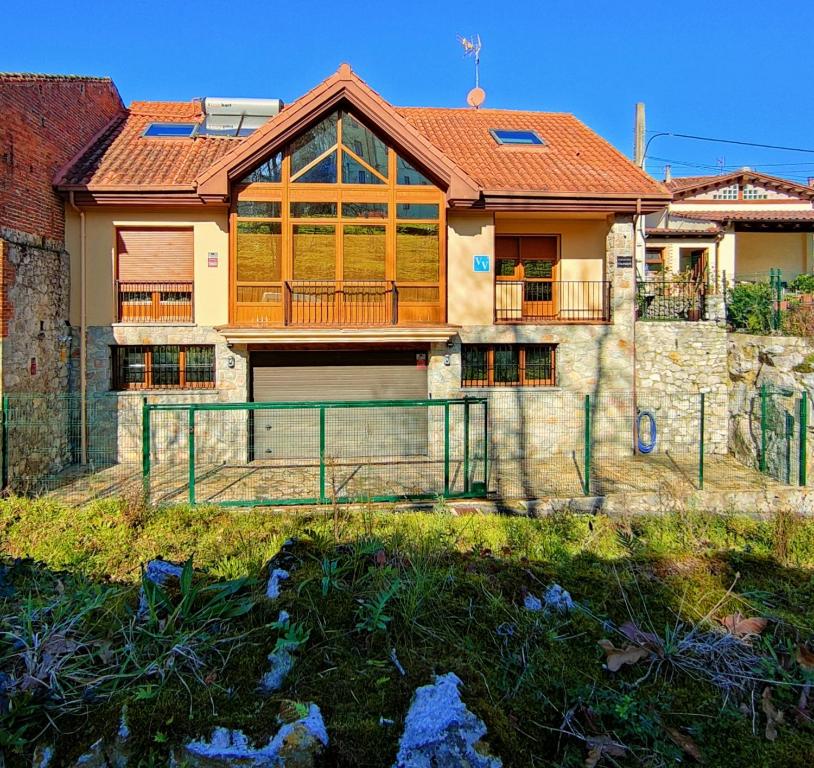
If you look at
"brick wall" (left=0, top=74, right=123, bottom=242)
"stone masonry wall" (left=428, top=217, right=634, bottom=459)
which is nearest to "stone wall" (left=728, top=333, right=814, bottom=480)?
"stone masonry wall" (left=428, top=217, right=634, bottom=459)

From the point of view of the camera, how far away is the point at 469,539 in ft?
22.0

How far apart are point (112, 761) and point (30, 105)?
41.9ft

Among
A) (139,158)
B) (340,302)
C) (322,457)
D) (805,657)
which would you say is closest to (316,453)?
(322,457)

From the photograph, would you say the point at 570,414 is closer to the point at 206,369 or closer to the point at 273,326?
the point at 273,326

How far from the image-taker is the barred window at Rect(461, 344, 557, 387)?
44.1ft

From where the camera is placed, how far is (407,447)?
436 inches

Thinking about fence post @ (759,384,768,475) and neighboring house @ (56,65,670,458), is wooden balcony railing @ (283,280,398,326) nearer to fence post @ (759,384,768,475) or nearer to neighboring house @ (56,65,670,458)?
neighboring house @ (56,65,670,458)

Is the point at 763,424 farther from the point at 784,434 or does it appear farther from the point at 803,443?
the point at 803,443

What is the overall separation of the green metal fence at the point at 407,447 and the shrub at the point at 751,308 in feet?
5.23

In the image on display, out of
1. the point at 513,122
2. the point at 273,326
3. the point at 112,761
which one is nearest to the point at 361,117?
the point at 273,326

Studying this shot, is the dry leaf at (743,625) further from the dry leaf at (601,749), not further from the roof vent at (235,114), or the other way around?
the roof vent at (235,114)

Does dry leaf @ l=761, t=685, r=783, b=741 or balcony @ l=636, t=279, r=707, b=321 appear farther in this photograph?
balcony @ l=636, t=279, r=707, b=321

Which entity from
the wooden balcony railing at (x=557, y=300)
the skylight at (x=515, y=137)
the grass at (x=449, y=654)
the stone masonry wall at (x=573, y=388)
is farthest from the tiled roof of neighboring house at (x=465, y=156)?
the grass at (x=449, y=654)

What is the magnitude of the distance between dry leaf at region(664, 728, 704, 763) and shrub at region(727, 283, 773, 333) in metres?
12.7
